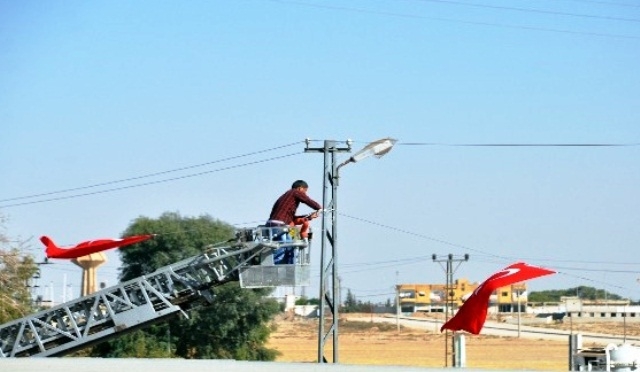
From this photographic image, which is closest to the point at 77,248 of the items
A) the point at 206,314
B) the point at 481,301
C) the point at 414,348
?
the point at 481,301

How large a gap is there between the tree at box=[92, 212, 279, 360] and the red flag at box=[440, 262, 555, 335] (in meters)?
34.2

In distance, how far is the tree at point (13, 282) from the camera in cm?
4497

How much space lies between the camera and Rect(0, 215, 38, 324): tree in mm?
44969

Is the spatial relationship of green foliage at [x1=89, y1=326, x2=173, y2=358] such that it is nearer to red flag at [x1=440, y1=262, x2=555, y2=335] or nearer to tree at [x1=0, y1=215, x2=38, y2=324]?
tree at [x1=0, y1=215, x2=38, y2=324]

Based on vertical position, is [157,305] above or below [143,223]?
below

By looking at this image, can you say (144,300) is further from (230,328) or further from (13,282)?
(230,328)

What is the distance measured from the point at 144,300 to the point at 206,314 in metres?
38.7

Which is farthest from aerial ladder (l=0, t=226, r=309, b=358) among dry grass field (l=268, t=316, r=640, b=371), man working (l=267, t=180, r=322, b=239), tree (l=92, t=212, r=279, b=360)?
tree (l=92, t=212, r=279, b=360)

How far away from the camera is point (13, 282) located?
46.7 meters

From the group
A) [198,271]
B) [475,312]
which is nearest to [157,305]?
[198,271]

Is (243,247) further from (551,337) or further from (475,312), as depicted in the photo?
(551,337)

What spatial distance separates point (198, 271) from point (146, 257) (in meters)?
41.7

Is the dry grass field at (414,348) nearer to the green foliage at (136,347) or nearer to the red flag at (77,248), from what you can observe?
the green foliage at (136,347)

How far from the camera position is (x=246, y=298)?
74.2 metres
